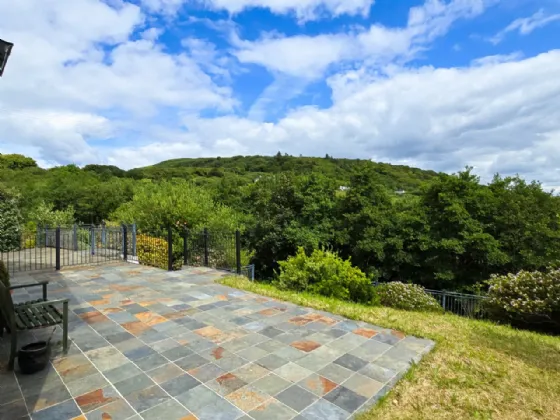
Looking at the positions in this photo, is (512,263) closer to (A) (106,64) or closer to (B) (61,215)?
(A) (106,64)

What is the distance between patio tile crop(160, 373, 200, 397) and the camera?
8.86ft

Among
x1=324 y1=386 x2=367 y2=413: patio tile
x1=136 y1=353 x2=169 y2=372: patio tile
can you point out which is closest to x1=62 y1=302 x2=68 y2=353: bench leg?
x1=136 y1=353 x2=169 y2=372: patio tile

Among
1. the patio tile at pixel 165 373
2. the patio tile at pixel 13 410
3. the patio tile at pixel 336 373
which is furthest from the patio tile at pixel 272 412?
the patio tile at pixel 13 410

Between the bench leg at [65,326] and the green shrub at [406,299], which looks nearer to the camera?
the bench leg at [65,326]

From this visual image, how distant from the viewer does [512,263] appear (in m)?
14.0

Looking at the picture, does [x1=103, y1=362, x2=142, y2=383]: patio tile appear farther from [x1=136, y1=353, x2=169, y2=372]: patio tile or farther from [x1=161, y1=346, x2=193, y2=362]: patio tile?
[x1=161, y1=346, x2=193, y2=362]: patio tile

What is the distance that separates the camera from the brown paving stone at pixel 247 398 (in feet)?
8.33

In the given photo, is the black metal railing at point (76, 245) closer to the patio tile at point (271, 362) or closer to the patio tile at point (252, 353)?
the patio tile at point (252, 353)

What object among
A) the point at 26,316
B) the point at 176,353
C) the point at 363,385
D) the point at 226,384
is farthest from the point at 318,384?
the point at 26,316

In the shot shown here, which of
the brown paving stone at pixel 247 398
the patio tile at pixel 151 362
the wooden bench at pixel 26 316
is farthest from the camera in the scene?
the patio tile at pixel 151 362

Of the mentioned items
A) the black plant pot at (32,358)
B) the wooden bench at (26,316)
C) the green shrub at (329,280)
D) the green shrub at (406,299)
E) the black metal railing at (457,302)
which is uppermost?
the wooden bench at (26,316)

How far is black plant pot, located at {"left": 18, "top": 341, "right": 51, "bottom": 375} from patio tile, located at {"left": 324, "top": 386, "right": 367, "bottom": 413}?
2.61 meters

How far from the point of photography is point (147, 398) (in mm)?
2594

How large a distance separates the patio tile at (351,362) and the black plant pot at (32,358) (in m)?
2.81
